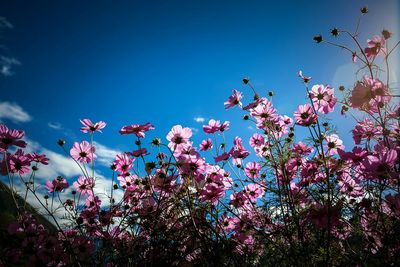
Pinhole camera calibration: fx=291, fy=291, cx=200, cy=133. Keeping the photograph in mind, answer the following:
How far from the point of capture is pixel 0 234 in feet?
9.23

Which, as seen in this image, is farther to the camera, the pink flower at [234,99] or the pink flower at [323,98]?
the pink flower at [234,99]

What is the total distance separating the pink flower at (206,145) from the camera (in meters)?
2.98

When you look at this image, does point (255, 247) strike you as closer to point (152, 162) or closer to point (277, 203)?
point (277, 203)

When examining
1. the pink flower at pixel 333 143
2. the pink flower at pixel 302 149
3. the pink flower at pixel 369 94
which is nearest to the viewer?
the pink flower at pixel 369 94

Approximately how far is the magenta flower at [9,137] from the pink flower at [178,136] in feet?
4.13

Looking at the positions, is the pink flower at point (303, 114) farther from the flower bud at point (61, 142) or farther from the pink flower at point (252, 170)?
the flower bud at point (61, 142)

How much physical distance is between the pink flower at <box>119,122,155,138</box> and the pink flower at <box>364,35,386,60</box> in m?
1.67

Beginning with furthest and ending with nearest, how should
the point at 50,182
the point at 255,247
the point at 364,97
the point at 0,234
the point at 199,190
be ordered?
the point at 50,182 → the point at 0,234 → the point at 255,247 → the point at 199,190 → the point at 364,97

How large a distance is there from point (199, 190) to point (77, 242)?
1153 mm

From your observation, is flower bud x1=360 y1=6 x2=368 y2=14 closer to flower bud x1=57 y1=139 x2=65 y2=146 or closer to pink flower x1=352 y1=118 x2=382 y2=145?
Answer: pink flower x1=352 y1=118 x2=382 y2=145

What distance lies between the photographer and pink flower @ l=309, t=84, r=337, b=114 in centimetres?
238

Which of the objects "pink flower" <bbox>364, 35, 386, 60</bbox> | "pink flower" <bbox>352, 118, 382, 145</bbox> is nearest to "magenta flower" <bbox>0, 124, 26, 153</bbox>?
"pink flower" <bbox>352, 118, 382, 145</bbox>

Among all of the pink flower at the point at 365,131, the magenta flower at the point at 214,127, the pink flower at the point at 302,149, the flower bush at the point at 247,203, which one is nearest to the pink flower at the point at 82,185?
the flower bush at the point at 247,203

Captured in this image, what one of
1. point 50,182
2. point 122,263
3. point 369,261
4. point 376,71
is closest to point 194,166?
point 122,263
